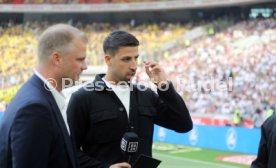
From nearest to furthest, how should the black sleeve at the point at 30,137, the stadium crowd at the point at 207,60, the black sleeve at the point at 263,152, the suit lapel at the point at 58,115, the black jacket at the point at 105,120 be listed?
the black sleeve at the point at 30,137, the suit lapel at the point at 58,115, the black sleeve at the point at 263,152, the black jacket at the point at 105,120, the stadium crowd at the point at 207,60

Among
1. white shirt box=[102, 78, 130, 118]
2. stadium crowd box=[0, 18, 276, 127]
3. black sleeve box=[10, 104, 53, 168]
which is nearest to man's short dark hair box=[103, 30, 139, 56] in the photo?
white shirt box=[102, 78, 130, 118]

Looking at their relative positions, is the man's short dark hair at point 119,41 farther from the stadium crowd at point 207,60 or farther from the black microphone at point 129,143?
the stadium crowd at point 207,60

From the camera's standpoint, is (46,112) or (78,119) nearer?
(46,112)

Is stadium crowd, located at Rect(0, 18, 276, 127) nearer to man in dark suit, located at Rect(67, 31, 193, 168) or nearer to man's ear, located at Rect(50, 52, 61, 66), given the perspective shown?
man in dark suit, located at Rect(67, 31, 193, 168)

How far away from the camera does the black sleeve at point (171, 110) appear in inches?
134

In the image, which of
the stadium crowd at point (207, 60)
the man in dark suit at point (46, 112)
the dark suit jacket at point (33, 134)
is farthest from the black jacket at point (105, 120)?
the stadium crowd at point (207, 60)

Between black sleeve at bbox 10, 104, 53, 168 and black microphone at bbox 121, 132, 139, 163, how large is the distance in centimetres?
73

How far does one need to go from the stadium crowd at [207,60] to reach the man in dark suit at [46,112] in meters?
13.8

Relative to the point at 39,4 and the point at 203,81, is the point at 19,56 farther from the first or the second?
the point at 203,81

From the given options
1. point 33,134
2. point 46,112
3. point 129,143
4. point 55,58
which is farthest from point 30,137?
point 129,143

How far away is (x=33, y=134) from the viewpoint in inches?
86.8

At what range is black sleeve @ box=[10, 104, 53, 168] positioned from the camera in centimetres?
219

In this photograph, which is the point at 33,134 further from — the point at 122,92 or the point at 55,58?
the point at 122,92

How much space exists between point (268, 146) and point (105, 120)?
1.08m
